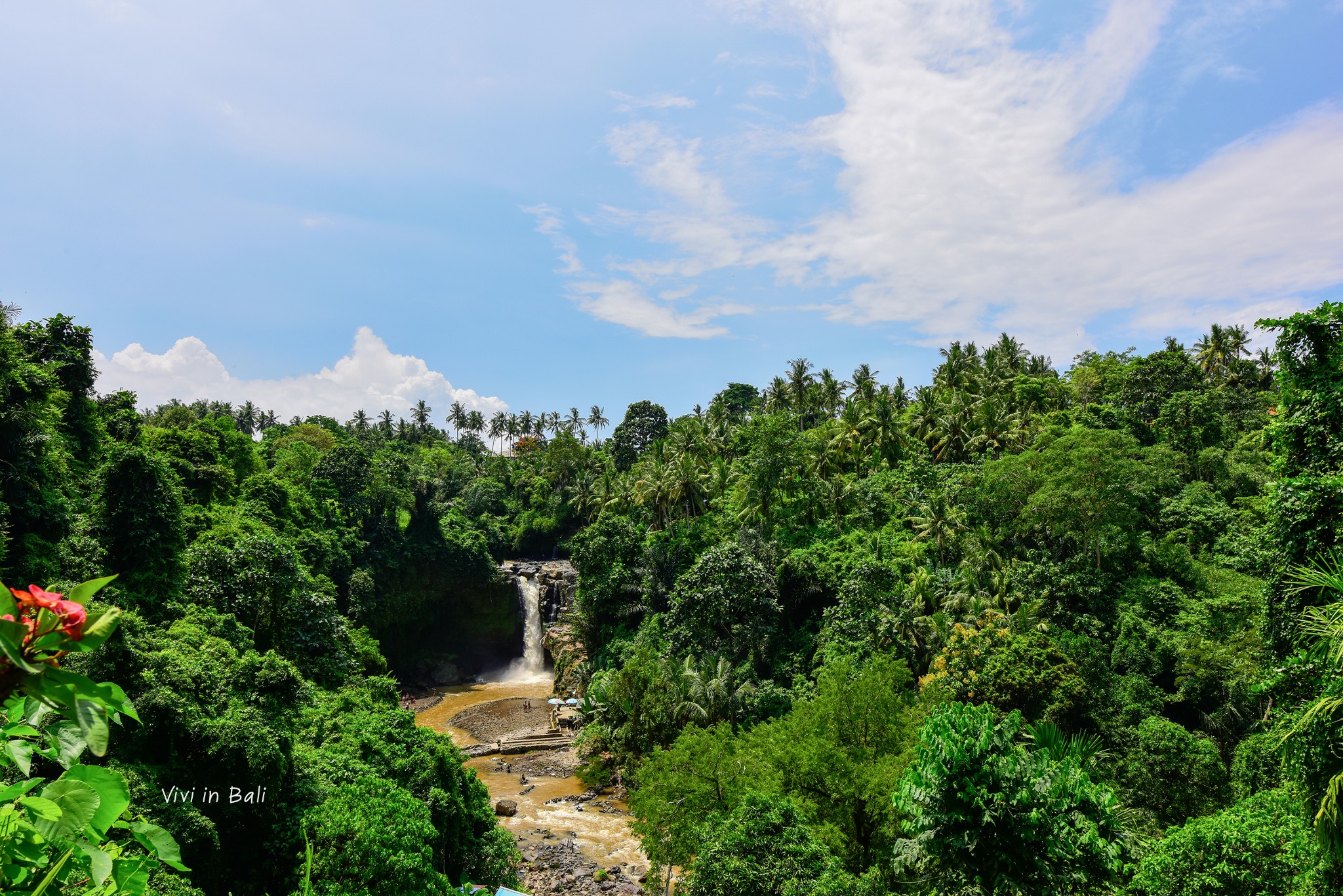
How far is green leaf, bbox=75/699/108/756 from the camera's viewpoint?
2.06m

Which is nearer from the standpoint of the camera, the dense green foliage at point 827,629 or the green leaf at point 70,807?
the green leaf at point 70,807

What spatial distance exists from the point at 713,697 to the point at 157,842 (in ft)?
87.4

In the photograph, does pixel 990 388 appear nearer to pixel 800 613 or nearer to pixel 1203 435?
pixel 1203 435

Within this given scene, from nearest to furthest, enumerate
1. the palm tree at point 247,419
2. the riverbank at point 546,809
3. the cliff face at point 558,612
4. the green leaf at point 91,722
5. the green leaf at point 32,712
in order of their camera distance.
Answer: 1. the green leaf at point 91,722
2. the green leaf at point 32,712
3. the riverbank at point 546,809
4. the cliff face at point 558,612
5. the palm tree at point 247,419

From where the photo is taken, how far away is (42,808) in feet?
7.52

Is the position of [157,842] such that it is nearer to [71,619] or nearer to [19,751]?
[19,751]

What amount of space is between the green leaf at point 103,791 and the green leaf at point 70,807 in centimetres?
3

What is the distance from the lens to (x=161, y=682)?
1311 centimetres

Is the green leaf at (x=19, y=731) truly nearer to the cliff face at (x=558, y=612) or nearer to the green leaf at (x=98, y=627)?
the green leaf at (x=98, y=627)

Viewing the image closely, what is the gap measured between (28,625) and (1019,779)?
12.4m

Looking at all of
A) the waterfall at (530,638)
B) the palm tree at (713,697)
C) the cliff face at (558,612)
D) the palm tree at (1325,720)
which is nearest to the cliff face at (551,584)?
the cliff face at (558,612)

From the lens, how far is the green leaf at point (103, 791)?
2.41 m

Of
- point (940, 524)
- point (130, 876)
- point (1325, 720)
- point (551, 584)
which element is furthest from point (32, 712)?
point (551, 584)

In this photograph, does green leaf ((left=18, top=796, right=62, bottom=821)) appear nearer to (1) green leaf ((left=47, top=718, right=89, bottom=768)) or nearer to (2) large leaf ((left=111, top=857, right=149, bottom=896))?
(1) green leaf ((left=47, top=718, right=89, bottom=768))
